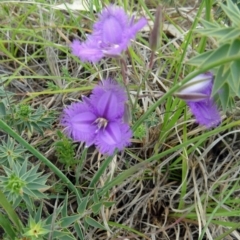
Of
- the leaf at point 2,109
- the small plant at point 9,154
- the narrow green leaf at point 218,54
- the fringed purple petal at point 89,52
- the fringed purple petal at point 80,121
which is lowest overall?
the small plant at point 9,154

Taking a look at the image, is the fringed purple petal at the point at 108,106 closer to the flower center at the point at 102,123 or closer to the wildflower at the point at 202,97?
the flower center at the point at 102,123

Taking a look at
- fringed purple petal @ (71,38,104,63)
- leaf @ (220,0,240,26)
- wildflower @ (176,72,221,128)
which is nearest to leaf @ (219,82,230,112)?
wildflower @ (176,72,221,128)

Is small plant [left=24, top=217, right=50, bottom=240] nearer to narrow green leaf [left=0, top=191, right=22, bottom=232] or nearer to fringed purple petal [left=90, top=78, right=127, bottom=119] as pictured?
narrow green leaf [left=0, top=191, right=22, bottom=232]

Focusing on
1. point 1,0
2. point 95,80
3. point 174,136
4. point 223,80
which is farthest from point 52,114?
point 223,80

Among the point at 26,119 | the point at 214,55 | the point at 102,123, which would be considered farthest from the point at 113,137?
the point at 26,119

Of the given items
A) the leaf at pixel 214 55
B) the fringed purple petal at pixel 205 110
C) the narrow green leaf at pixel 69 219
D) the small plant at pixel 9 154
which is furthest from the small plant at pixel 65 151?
the leaf at pixel 214 55

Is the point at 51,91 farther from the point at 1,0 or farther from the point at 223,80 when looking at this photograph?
the point at 223,80

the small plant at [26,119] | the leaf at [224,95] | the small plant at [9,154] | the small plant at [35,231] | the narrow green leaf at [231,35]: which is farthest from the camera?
the small plant at [26,119]
